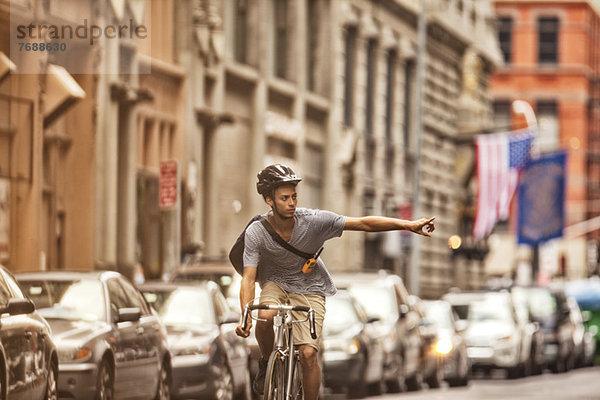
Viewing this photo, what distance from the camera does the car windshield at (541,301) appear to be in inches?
1631

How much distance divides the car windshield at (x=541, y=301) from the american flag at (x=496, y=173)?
5.24 metres

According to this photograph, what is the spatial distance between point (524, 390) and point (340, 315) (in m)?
6.05

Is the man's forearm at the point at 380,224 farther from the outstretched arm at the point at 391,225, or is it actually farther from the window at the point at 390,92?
the window at the point at 390,92

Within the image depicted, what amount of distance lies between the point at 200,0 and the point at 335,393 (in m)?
12.6

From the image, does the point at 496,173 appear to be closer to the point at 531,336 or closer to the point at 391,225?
the point at 531,336

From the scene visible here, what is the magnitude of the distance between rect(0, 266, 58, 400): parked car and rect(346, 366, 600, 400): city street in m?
12.1

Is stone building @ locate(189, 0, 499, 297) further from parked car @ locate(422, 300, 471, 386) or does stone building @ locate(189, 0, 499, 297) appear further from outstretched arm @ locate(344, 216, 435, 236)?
outstretched arm @ locate(344, 216, 435, 236)

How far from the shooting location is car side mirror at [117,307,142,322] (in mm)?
16172

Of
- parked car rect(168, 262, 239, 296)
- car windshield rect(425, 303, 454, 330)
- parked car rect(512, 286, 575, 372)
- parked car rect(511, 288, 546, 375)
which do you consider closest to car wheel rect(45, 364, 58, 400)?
parked car rect(168, 262, 239, 296)

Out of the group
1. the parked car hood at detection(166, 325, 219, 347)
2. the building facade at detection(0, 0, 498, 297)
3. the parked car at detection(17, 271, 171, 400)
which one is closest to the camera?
the parked car at detection(17, 271, 171, 400)

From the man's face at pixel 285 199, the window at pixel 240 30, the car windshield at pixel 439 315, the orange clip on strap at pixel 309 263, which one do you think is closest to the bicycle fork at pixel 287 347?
the orange clip on strap at pixel 309 263

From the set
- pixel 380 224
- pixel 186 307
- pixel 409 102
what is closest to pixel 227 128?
pixel 409 102

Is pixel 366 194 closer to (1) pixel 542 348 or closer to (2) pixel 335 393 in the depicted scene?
(1) pixel 542 348

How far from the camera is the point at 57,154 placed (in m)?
30.4
